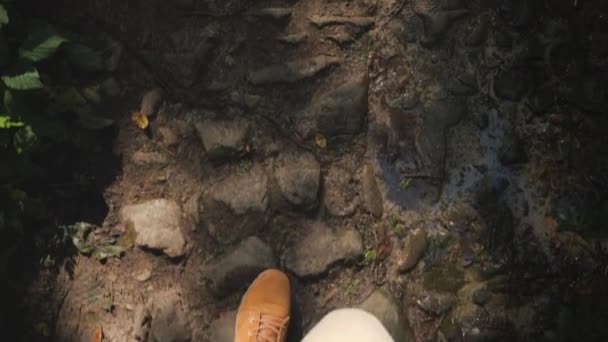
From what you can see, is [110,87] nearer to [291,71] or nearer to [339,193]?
[291,71]

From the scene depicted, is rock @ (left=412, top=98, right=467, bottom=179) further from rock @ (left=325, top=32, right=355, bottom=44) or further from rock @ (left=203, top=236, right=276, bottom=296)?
rock @ (left=203, top=236, right=276, bottom=296)

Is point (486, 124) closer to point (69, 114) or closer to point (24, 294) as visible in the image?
point (69, 114)

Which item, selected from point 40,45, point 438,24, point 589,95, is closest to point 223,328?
point 40,45

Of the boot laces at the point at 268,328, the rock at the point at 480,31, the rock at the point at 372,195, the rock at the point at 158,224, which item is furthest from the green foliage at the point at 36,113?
the rock at the point at 480,31

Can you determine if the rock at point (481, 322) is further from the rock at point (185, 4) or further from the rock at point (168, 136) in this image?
the rock at point (185, 4)

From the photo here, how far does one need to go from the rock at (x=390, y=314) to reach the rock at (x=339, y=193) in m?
0.53

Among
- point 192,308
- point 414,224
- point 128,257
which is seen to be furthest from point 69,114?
point 414,224

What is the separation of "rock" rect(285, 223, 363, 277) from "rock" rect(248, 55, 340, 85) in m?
0.94

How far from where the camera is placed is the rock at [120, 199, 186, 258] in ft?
11.0

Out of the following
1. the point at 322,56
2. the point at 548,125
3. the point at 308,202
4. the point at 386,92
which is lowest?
the point at 308,202

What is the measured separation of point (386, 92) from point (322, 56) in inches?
17.8

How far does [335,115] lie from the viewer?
3.48 metres

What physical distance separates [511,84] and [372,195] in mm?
1079

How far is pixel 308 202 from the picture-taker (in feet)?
11.2
